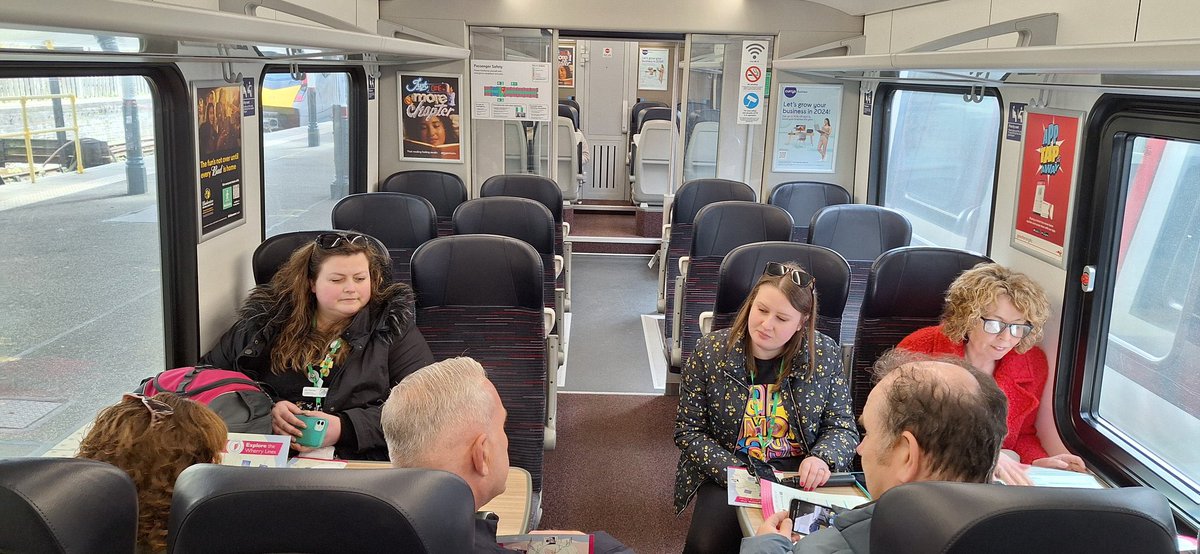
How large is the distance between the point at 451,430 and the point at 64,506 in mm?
776

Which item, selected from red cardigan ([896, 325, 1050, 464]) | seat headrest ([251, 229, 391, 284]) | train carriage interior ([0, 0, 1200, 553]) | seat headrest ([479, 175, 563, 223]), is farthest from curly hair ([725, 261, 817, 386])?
seat headrest ([479, 175, 563, 223])

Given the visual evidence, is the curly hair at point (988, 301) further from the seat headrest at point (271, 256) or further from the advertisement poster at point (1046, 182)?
the seat headrest at point (271, 256)

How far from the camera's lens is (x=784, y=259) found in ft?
13.1

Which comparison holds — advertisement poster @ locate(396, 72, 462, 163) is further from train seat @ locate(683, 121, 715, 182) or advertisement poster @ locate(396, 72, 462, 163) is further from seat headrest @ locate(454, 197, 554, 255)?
seat headrest @ locate(454, 197, 554, 255)

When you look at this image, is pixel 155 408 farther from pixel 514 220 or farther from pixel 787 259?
pixel 514 220

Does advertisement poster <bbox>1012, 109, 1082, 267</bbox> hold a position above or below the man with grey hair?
above

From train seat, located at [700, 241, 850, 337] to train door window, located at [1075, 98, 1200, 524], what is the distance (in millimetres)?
953

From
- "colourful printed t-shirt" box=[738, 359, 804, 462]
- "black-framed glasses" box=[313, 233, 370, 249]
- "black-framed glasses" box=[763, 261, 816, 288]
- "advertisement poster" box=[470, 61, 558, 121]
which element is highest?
"advertisement poster" box=[470, 61, 558, 121]

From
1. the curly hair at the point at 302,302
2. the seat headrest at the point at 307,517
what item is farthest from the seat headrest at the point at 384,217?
the seat headrest at the point at 307,517

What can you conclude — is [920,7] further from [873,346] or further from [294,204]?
[294,204]

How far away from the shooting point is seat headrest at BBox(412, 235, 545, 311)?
150 inches

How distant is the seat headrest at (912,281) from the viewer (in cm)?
390

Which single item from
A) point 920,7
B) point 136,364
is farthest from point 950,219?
point 136,364

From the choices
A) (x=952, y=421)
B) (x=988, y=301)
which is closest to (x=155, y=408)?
(x=952, y=421)
